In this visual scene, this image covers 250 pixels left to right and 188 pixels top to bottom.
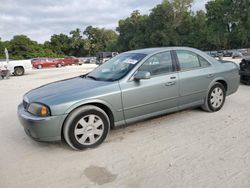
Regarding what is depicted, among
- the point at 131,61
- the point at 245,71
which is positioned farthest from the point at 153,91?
the point at 245,71

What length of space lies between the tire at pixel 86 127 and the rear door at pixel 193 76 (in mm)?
1637

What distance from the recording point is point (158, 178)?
283 centimetres

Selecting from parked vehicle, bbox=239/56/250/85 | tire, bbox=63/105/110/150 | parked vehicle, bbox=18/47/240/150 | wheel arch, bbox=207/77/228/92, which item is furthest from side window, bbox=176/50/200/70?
parked vehicle, bbox=239/56/250/85

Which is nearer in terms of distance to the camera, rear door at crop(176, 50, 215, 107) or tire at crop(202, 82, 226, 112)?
rear door at crop(176, 50, 215, 107)

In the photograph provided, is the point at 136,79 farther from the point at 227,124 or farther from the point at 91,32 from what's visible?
the point at 91,32

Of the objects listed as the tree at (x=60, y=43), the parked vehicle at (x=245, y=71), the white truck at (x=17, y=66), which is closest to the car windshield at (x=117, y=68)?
the parked vehicle at (x=245, y=71)

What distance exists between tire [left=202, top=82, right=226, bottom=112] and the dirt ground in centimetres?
36

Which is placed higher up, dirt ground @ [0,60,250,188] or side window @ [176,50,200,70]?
side window @ [176,50,200,70]

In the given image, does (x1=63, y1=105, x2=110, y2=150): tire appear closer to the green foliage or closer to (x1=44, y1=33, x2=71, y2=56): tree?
the green foliage

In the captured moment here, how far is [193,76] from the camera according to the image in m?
4.62

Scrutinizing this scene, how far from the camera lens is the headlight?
3.39 metres

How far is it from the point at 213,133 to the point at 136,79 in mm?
1564

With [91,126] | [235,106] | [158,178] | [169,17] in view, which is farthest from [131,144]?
[169,17]

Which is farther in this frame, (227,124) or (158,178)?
(227,124)
